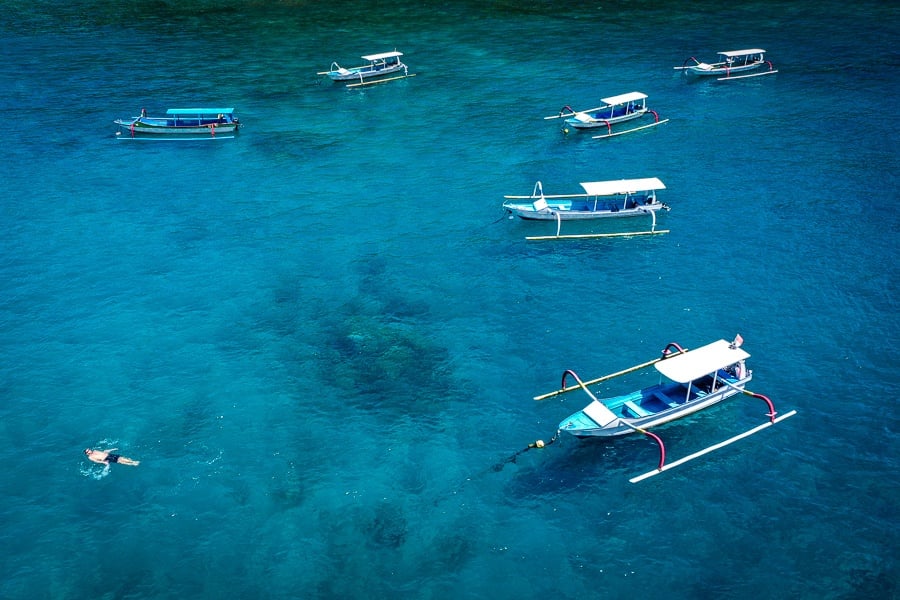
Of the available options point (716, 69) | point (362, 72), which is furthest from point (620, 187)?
point (362, 72)

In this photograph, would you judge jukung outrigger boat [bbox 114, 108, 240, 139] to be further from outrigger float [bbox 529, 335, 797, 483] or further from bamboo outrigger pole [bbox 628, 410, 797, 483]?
bamboo outrigger pole [bbox 628, 410, 797, 483]

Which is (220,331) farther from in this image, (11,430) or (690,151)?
(690,151)

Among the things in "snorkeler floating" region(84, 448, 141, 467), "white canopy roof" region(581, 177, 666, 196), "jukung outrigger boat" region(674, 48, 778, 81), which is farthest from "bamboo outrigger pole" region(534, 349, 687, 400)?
"jukung outrigger boat" region(674, 48, 778, 81)

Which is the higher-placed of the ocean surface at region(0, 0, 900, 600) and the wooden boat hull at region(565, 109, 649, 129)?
the wooden boat hull at region(565, 109, 649, 129)

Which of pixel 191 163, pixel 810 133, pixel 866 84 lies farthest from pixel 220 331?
pixel 866 84

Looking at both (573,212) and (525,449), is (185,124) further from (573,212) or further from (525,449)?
(525,449)

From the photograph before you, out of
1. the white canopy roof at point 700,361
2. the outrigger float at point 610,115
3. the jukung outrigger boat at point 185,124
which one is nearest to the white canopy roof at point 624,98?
the outrigger float at point 610,115

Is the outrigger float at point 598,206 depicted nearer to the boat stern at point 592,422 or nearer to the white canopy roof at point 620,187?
the white canopy roof at point 620,187
